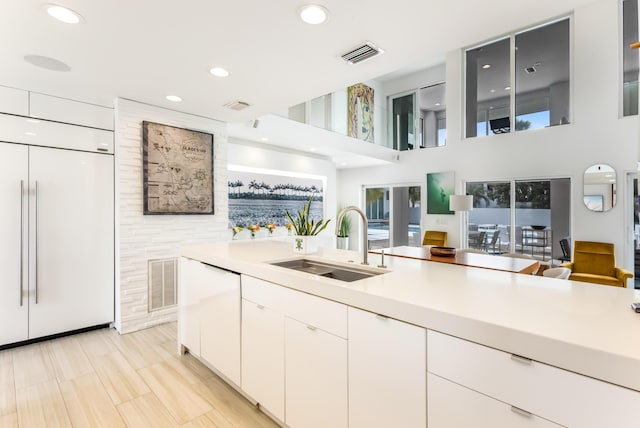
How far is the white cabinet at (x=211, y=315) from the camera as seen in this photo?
210 centimetres

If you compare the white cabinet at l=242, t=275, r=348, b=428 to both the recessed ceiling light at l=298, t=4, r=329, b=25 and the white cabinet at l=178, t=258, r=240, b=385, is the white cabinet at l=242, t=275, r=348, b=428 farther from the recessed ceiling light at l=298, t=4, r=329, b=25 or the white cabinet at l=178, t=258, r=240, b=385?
the recessed ceiling light at l=298, t=4, r=329, b=25

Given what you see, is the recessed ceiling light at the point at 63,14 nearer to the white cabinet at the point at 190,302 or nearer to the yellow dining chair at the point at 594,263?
the white cabinet at the point at 190,302

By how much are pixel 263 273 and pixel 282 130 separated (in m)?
3.59

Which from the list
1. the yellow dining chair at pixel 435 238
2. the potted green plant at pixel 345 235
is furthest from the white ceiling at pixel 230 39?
the potted green plant at pixel 345 235

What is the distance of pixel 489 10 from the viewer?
6.07 ft

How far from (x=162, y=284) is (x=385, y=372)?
3.19 metres

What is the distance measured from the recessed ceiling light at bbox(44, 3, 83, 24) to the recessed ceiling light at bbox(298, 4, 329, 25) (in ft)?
4.51

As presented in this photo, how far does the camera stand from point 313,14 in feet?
6.22

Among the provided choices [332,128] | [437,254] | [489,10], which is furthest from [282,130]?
→ [489,10]

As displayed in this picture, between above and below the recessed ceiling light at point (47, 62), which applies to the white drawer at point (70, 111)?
below

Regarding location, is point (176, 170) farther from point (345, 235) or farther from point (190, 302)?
point (345, 235)

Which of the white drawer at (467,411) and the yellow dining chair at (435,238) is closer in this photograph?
the white drawer at (467,411)

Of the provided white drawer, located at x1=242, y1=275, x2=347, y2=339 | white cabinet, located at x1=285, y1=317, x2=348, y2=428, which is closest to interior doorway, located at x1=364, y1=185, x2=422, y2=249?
white drawer, located at x1=242, y1=275, x2=347, y2=339

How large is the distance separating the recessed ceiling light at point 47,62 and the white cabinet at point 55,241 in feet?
2.89
